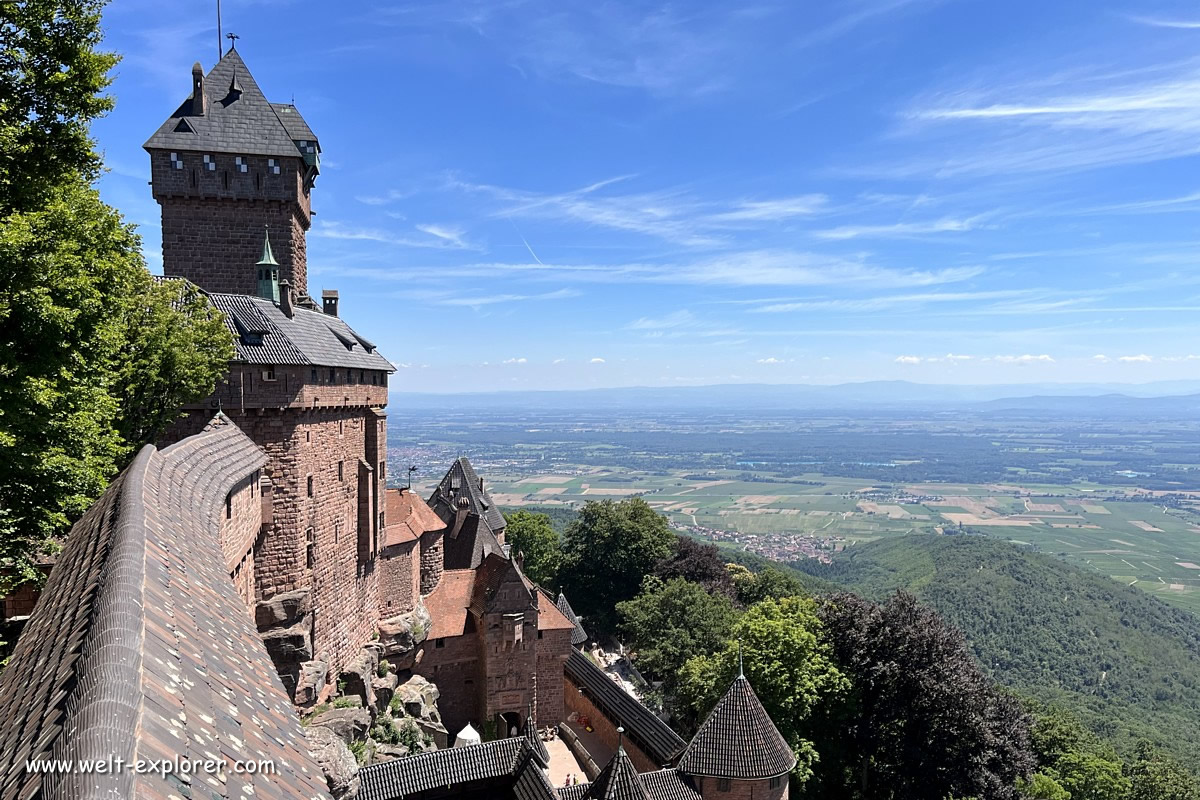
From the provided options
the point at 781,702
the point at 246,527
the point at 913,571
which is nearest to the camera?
the point at 246,527

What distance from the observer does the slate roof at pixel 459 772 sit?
1992 centimetres

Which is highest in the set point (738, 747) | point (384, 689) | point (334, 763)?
point (334, 763)

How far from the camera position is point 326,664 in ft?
65.3

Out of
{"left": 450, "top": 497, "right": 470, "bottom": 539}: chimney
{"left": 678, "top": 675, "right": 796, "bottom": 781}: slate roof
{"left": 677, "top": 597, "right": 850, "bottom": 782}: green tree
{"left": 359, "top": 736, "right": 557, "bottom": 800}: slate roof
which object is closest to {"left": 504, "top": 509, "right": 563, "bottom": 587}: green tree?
{"left": 450, "top": 497, "right": 470, "bottom": 539}: chimney

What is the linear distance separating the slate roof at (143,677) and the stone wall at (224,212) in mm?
18598

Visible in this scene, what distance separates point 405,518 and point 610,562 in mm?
23895

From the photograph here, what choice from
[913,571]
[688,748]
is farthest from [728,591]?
[913,571]

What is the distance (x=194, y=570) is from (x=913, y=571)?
126 m

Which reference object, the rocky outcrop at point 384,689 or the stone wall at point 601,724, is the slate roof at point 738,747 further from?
the rocky outcrop at point 384,689

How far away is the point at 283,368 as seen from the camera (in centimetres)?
1775

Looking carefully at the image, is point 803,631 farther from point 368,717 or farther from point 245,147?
point 245,147

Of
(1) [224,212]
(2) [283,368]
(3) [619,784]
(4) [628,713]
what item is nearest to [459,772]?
(3) [619,784]

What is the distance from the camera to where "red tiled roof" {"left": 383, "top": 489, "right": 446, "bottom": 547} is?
26.3 m
